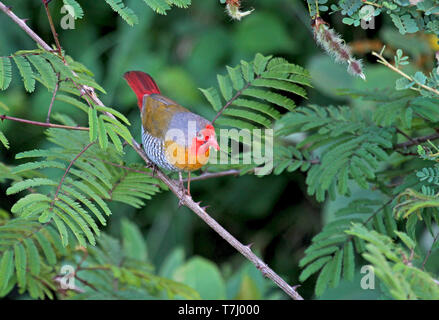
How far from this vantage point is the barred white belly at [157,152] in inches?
85.9

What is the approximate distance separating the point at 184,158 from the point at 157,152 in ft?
0.45

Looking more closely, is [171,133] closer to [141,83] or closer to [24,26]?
[141,83]

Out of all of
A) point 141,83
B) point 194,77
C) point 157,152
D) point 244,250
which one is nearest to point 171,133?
point 157,152

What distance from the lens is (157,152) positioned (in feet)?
7.27

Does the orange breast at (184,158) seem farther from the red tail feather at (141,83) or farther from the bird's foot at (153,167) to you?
the red tail feather at (141,83)

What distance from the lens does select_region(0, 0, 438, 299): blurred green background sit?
178 inches

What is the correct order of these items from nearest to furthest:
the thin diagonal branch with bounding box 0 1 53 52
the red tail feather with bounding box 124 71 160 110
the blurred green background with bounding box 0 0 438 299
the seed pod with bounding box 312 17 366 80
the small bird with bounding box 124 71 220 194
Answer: the seed pod with bounding box 312 17 366 80 < the thin diagonal branch with bounding box 0 1 53 52 < the small bird with bounding box 124 71 220 194 < the red tail feather with bounding box 124 71 160 110 < the blurred green background with bounding box 0 0 438 299

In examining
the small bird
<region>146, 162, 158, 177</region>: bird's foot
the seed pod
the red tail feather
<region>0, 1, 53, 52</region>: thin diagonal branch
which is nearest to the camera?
the seed pod

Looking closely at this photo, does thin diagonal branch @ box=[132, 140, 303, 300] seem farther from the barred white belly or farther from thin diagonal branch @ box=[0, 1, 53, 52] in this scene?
thin diagonal branch @ box=[0, 1, 53, 52]

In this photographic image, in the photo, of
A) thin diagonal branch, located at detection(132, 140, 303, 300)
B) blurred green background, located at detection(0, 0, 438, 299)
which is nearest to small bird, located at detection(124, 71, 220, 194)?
thin diagonal branch, located at detection(132, 140, 303, 300)

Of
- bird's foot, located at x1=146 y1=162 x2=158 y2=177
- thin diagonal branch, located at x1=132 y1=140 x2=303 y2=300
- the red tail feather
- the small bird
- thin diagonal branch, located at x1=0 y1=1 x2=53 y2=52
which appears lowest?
thin diagonal branch, located at x1=132 y1=140 x2=303 y2=300

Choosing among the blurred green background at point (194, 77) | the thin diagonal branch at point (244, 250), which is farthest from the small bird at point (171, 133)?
the blurred green background at point (194, 77)

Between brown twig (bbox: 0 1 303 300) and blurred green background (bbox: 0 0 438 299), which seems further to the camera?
blurred green background (bbox: 0 0 438 299)

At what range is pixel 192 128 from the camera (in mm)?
2234
